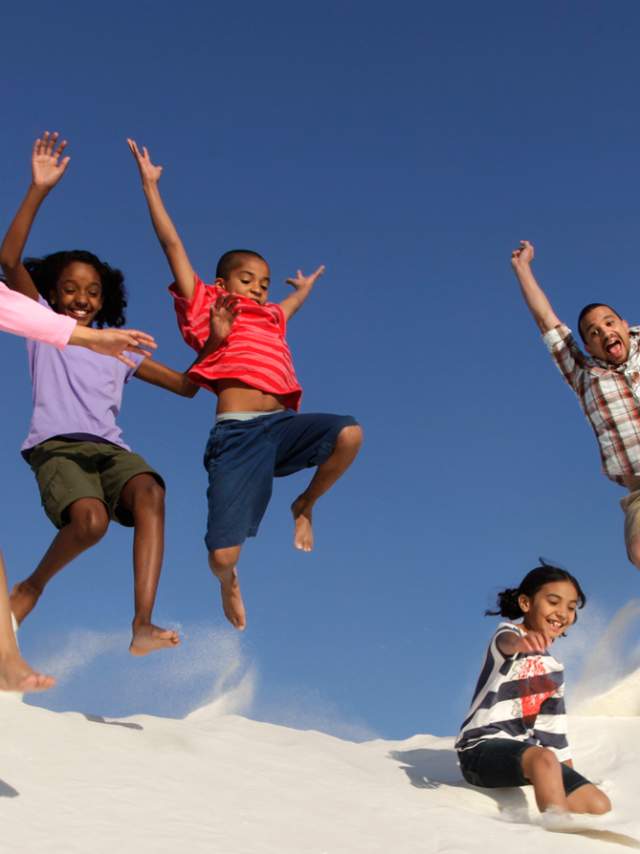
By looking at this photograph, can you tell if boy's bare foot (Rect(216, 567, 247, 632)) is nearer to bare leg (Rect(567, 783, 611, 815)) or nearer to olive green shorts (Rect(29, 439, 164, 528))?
olive green shorts (Rect(29, 439, 164, 528))

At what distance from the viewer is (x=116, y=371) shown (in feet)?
18.9

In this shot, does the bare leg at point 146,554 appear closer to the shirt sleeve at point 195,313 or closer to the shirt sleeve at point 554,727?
the shirt sleeve at point 195,313

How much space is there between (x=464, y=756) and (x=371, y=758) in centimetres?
70

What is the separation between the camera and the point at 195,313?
6.16 m

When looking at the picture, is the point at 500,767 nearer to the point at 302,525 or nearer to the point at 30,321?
the point at 302,525

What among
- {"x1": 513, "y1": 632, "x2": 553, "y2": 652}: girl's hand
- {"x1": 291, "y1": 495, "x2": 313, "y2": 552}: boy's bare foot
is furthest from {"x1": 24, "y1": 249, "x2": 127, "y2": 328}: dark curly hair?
{"x1": 513, "y1": 632, "x2": 553, "y2": 652}: girl's hand

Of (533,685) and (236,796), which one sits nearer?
(236,796)

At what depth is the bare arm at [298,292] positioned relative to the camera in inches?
267

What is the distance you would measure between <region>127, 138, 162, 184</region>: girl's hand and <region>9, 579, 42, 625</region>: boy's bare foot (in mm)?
2447

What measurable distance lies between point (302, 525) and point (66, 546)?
1.30 meters

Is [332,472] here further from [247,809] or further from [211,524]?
[247,809]

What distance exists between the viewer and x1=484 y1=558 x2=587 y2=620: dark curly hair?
545 cm

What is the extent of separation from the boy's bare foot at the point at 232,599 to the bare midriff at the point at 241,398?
0.86 m

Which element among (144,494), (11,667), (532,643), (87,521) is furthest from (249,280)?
(11,667)
